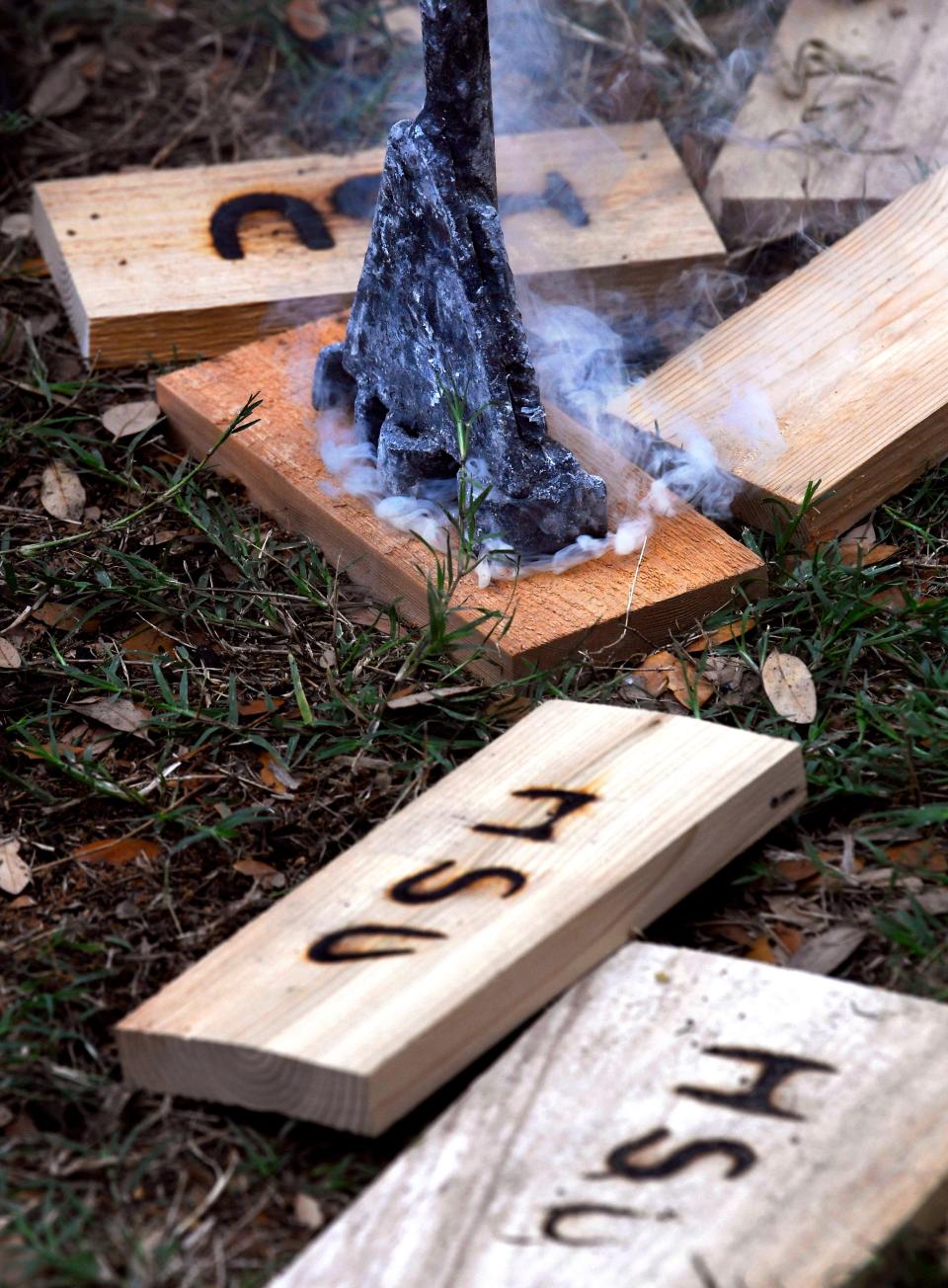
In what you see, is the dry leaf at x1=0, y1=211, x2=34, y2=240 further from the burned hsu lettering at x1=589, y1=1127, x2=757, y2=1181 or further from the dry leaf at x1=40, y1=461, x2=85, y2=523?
the burned hsu lettering at x1=589, y1=1127, x2=757, y2=1181

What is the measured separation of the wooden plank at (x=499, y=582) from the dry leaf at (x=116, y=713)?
1.47 ft

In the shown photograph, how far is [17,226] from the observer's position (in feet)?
12.3

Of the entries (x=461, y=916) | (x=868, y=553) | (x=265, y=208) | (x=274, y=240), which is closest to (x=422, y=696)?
(x=461, y=916)

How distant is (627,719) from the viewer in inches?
83.8

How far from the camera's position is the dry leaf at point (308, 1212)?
5.60ft

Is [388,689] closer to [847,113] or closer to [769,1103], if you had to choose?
[769,1103]

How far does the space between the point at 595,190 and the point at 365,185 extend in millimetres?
528

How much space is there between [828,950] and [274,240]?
2.13 metres

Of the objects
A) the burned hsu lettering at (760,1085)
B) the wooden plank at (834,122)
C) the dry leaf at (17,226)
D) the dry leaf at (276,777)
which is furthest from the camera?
the dry leaf at (17,226)

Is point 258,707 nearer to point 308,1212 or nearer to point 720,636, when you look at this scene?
point 720,636

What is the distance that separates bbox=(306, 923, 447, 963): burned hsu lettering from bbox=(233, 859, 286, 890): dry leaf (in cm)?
31

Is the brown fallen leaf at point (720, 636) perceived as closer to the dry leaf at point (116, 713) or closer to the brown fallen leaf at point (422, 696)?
the brown fallen leaf at point (422, 696)

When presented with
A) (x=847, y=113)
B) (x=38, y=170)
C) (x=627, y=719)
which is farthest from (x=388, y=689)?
(x=38, y=170)

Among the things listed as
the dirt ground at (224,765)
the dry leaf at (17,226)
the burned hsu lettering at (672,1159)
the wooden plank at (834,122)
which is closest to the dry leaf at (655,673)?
the dirt ground at (224,765)
